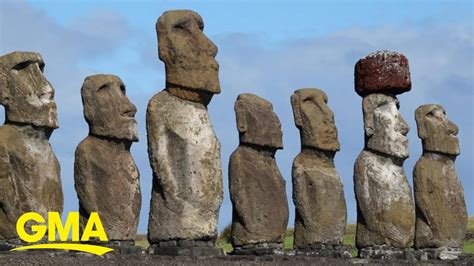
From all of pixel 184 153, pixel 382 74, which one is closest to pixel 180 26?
pixel 184 153

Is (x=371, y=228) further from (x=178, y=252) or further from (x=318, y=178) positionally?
(x=178, y=252)

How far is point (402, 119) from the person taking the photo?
2312 centimetres

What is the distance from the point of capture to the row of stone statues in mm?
17750

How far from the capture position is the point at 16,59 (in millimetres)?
17922

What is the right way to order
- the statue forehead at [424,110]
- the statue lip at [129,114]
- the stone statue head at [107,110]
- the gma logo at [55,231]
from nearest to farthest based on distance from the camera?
the gma logo at [55,231], the stone statue head at [107,110], the statue lip at [129,114], the statue forehead at [424,110]

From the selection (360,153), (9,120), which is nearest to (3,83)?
(9,120)

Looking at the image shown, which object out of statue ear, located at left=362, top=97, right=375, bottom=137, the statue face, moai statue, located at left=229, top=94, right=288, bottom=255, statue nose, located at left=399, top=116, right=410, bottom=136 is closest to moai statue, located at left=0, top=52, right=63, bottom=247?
the statue face

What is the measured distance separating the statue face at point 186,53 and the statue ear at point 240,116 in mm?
1903

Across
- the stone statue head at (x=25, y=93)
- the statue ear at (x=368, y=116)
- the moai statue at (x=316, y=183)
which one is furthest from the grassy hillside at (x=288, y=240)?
the stone statue head at (x=25, y=93)

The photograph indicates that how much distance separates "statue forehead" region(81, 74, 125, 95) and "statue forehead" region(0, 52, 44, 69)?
0.92 metres

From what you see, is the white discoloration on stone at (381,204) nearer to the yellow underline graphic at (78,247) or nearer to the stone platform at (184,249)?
the stone platform at (184,249)

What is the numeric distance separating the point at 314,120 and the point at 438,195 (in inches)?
125

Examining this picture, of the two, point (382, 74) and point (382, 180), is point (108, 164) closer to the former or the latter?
point (382, 180)

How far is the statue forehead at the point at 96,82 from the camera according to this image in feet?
61.0
